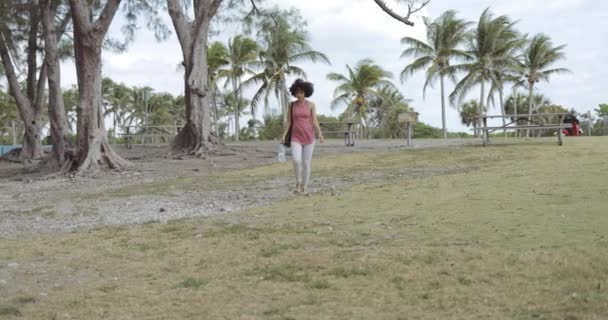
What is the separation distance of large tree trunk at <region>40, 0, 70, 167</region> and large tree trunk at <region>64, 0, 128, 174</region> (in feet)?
4.74

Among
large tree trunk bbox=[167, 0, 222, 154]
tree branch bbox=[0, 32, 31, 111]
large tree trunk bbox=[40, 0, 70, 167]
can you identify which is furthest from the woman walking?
tree branch bbox=[0, 32, 31, 111]

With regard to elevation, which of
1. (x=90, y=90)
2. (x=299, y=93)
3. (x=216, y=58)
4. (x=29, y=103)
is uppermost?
(x=216, y=58)

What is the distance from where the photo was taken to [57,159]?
17.6 meters

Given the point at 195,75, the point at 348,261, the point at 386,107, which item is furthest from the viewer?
the point at 386,107

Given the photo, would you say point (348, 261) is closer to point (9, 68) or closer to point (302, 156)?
point (302, 156)

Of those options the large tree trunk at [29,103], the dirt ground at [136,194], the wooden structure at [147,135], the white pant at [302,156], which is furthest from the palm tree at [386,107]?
the white pant at [302,156]

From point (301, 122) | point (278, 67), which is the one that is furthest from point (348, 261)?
point (278, 67)

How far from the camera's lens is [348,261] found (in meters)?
5.25

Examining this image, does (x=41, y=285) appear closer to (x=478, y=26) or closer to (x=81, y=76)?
(x=81, y=76)

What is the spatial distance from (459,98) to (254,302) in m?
43.9

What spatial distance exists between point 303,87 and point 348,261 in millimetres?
4456

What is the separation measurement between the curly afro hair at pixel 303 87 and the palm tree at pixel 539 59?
44899 millimetres

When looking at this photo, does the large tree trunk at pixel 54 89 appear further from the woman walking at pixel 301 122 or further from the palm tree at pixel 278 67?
the palm tree at pixel 278 67

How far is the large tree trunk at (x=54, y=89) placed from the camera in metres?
17.9
